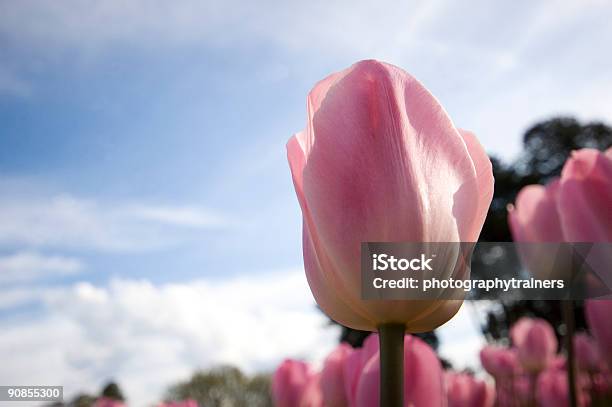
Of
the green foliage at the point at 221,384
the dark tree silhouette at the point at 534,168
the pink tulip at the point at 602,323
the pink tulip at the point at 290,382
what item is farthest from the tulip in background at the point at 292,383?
the dark tree silhouette at the point at 534,168

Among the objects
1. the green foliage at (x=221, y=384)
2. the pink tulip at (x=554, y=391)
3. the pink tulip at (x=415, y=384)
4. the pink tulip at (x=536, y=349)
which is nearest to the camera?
the pink tulip at (x=415, y=384)

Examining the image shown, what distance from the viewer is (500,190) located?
76.5 ft

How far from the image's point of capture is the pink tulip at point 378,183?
0.60 metres

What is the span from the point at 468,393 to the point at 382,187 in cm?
200

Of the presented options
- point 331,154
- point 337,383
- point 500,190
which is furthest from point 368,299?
Result: point 500,190

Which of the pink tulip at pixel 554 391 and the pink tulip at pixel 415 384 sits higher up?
the pink tulip at pixel 415 384

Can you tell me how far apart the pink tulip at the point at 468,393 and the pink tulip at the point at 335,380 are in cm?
79

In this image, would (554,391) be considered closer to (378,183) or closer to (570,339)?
(570,339)

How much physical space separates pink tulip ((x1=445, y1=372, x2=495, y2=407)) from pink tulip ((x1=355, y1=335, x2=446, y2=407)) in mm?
1517

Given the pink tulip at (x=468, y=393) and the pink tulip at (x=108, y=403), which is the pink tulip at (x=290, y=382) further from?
the pink tulip at (x=108, y=403)

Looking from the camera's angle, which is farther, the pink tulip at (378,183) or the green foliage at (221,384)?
the green foliage at (221,384)

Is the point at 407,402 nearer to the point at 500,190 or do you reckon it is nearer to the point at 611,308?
the point at 611,308

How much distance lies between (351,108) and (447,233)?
0.17 m

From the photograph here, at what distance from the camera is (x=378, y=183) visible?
1.98 ft
